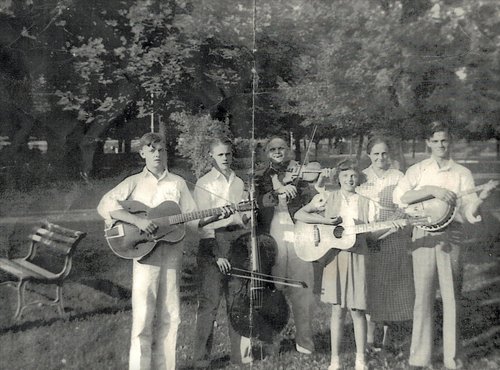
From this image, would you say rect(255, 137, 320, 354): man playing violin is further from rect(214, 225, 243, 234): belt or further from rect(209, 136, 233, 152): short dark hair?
rect(209, 136, 233, 152): short dark hair

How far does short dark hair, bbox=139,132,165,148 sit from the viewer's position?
426cm

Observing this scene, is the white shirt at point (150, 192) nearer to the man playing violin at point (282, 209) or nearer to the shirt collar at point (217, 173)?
the shirt collar at point (217, 173)

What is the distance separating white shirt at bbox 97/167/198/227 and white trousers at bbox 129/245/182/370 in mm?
351

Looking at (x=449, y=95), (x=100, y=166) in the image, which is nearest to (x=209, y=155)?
(x=100, y=166)

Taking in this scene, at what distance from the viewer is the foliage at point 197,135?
4342 millimetres

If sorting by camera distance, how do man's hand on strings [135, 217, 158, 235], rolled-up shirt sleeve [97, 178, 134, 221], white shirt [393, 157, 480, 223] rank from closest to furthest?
man's hand on strings [135, 217, 158, 235]
rolled-up shirt sleeve [97, 178, 134, 221]
white shirt [393, 157, 480, 223]

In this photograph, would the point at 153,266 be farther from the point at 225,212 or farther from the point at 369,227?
the point at 369,227

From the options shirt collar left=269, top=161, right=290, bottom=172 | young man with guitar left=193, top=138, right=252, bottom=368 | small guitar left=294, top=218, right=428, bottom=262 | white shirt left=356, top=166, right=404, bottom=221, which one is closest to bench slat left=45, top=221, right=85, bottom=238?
young man with guitar left=193, top=138, right=252, bottom=368

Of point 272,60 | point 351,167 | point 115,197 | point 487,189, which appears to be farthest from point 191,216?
point 487,189

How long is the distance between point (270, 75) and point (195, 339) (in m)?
2.21

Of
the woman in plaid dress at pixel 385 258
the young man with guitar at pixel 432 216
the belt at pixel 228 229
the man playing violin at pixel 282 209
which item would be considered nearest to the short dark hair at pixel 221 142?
the man playing violin at pixel 282 209

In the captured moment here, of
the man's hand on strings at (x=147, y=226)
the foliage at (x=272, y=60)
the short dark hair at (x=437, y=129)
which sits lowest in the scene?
the man's hand on strings at (x=147, y=226)

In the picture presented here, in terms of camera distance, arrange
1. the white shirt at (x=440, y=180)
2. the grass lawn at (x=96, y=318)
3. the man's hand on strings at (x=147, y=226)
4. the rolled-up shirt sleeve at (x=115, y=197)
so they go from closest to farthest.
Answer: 1. the man's hand on strings at (x=147, y=226)
2. the rolled-up shirt sleeve at (x=115, y=197)
3. the white shirt at (x=440, y=180)
4. the grass lawn at (x=96, y=318)

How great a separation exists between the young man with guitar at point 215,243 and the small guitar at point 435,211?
1363 millimetres
